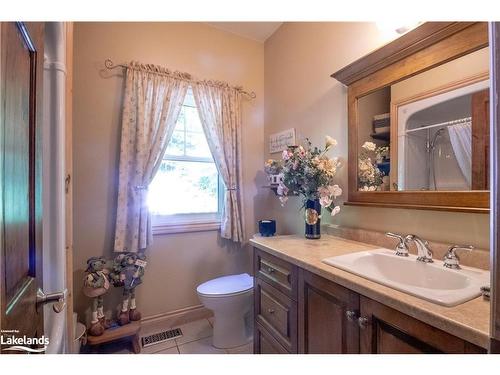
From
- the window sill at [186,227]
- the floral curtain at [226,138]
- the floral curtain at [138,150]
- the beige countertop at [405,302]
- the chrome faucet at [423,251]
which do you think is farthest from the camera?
the floral curtain at [226,138]

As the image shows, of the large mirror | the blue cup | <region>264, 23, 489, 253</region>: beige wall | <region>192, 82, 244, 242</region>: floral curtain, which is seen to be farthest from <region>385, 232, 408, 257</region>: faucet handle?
<region>192, 82, 244, 242</region>: floral curtain

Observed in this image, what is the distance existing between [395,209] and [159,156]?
5.67 feet

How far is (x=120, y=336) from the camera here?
63.4 inches

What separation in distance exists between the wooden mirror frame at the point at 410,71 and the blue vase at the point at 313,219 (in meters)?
0.20

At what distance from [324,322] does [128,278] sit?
1.45 meters

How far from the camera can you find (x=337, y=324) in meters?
0.90

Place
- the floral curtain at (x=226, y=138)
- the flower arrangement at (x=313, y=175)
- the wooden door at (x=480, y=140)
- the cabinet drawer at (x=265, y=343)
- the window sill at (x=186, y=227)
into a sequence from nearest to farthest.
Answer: the wooden door at (x=480, y=140), the cabinet drawer at (x=265, y=343), the flower arrangement at (x=313, y=175), the window sill at (x=186, y=227), the floral curtain at (x=226, y=138)

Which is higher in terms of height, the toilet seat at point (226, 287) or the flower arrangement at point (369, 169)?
the flower arrangement at point (369, 169)

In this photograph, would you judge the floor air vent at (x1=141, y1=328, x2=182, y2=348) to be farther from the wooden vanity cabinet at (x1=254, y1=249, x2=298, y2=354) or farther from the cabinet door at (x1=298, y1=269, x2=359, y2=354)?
the cabinet door at (x1=298, y1=269, x2=359, y2=354)

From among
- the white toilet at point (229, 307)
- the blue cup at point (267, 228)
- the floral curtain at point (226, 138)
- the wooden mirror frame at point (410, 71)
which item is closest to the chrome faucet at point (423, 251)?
the wooden mirror frame at point (410, 71)

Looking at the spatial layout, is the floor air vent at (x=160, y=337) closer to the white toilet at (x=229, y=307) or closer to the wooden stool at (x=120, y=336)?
the wooden stool at (x=120, y=336)

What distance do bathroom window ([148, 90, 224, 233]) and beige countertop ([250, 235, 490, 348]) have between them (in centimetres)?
109

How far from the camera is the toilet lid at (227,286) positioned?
5.43 ft
